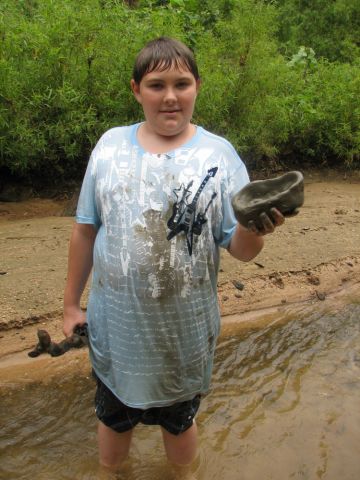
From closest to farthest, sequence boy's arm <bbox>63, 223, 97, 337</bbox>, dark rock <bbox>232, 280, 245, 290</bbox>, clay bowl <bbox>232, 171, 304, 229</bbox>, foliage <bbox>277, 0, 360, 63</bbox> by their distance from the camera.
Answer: clay bowl <bbox>232, 171, 304, 229</bbox> → boy's arm <bbox>63, 223, 97, 337</bbox> → dark rock <bbox>232, 280, 245, 290</bbox> → foliage <bbox>277, 0, 360, 63</bbox>

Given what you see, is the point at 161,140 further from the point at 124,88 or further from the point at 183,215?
the point at 124,88

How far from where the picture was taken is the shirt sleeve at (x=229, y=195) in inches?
74.5

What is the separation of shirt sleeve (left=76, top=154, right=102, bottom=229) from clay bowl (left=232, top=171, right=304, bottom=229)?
52 cm

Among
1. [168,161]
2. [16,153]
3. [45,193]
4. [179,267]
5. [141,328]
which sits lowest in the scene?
[45,193]

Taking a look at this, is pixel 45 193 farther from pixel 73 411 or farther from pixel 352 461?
pixel 352 461

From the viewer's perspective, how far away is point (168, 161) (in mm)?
1843

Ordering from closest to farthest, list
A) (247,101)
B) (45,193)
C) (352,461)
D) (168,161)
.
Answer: (168,161) → (352,461) → (45,193) → (247,101)

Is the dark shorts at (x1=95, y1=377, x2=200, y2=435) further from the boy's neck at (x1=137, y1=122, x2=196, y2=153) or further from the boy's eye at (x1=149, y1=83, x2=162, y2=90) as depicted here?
the boy's eye at (x1=149, y1=83, x2=162, y2=90)

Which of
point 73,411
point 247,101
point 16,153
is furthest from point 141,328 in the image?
point 247,101

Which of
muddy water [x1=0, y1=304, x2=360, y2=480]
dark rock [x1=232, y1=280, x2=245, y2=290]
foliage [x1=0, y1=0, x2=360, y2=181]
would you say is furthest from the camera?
foliage [x1=0, y1=0, x2=360, y2=181]

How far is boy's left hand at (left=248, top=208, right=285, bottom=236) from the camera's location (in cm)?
165

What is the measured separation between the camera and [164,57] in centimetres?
184

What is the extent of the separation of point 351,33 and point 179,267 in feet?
39.0

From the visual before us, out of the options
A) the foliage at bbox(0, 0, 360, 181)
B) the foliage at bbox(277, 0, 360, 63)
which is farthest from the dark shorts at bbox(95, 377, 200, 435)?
the foliage at bbox(277, 0, 360, 63)
